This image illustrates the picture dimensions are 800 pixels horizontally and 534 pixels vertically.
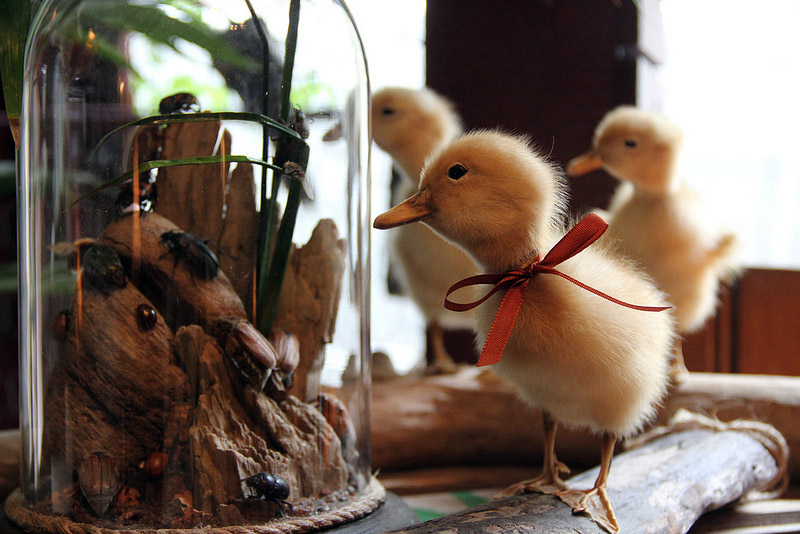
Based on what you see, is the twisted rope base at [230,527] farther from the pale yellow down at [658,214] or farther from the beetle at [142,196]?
the pale yellow down at [658,214]

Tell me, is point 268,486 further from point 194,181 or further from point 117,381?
point 194,181

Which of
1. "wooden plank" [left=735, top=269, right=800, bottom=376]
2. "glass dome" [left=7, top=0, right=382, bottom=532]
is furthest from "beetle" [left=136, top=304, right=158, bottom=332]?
"wooden plank" [left=735, top=269, right=800, bottom=376]

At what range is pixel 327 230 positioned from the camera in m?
0.81

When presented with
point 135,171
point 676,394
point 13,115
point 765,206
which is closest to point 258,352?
point 135,171

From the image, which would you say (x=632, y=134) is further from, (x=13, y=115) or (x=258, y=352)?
(x=13, y=115)

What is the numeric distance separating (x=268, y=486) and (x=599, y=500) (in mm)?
318

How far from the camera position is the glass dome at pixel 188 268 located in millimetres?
683

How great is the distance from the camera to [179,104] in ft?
2.40

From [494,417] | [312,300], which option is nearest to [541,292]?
[312,300]

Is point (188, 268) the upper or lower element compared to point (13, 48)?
lower

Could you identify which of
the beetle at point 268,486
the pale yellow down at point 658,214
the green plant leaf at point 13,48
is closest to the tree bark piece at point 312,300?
the beetle at point 268,486

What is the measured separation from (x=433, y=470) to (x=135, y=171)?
28.2 inches

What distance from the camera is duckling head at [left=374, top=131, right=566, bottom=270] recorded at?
2.12 ft

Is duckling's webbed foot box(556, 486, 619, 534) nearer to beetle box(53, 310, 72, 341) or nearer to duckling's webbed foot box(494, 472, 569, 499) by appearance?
duckling's webbed foot box(494, 472, 569, 499)
